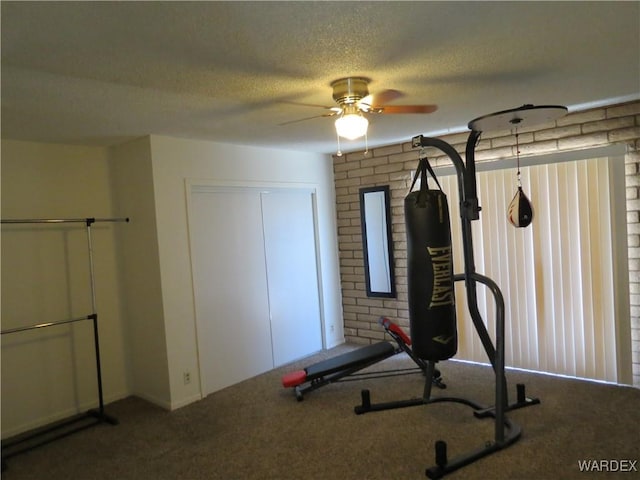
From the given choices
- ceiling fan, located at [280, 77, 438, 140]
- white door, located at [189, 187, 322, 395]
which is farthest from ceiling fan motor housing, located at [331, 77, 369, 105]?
white door, located at [189, 187, 322, 395]

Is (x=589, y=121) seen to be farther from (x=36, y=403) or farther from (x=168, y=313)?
(x=36, y=403)

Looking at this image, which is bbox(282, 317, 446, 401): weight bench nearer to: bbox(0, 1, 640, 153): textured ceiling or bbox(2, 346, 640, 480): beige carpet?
bbox(2, 346, 640, 480): beige carpet

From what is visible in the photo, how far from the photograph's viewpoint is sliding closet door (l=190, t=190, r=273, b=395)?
12.9 ft

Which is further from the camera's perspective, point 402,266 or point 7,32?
point 402,266

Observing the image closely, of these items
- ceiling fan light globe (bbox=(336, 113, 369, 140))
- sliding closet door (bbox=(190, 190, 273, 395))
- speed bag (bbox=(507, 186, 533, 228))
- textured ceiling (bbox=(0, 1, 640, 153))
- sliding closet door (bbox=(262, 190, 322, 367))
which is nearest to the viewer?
textured ceiling (bbox=(0, 1, 640, 153))

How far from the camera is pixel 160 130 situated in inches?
133

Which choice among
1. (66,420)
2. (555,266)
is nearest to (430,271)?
(555,266)

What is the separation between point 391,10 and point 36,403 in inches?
145

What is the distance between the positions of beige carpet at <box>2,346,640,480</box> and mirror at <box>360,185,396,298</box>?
4.37ft

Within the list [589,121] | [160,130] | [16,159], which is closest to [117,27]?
[160,130]

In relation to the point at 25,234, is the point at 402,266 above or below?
below

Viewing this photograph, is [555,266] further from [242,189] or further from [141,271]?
[141,271]

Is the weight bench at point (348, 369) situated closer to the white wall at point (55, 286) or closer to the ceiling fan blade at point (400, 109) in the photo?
the white wall at point (55, 286)

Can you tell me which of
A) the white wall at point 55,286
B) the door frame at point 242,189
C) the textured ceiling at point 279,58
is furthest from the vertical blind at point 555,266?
the white wall at point 55,286
